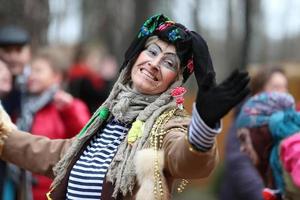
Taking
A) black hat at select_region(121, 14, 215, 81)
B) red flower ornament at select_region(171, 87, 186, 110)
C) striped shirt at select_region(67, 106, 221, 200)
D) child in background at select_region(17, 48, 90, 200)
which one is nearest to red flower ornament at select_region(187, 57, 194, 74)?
black hat at select_region(121, 14, 215, 81)

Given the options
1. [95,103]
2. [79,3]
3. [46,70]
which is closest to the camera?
[46,70]

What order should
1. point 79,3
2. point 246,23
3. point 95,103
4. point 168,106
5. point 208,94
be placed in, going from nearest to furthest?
point 208,94 < point 168,106 < point 95,103 < point 246,23 < point 79,3

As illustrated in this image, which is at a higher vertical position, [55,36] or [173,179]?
[173,179]

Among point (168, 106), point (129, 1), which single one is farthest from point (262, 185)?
point (129, 1)

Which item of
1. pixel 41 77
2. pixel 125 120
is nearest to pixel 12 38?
pixel 41 77

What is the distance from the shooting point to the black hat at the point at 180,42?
144 inches

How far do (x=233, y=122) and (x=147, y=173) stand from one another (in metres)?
2.39

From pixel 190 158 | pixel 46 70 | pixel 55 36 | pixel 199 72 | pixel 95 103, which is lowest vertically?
pixel 55 36

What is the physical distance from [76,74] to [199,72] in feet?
17.4

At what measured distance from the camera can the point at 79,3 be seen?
21.8 meters

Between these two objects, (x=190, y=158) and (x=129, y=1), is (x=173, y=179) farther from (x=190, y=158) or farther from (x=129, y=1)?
(x=129, y=1)

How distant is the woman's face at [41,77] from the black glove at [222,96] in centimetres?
306

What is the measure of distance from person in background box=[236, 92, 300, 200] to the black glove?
148 centimetres

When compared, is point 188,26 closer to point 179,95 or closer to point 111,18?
point 111,18
